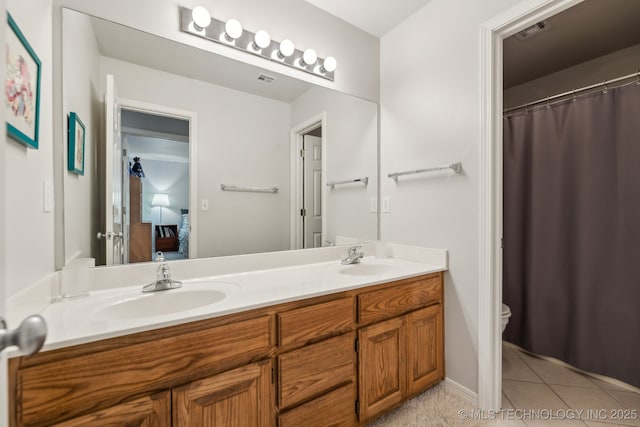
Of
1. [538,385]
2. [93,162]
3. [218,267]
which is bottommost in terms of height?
[538,385]

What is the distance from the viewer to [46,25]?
1097mm

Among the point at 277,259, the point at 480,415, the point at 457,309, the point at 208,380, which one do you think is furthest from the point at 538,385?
the point at 208,380

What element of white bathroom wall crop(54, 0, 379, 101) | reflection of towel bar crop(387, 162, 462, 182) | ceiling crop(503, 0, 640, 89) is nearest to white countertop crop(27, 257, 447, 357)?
reflection of towel bar crop(387, 162, 462, 182)

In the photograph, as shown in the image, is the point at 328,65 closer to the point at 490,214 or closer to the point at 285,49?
the point at 285,49

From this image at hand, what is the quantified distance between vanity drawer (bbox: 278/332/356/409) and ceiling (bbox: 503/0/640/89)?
244 cm

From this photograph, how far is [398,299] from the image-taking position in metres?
1.53

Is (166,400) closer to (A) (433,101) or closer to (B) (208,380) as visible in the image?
(B) (208,380)

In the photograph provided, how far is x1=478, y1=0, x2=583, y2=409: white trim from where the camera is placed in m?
1.57

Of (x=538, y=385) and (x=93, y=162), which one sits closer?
(x=93, y=162)

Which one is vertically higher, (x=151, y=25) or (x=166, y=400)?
(x=151, y=25)

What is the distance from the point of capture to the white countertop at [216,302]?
851mm

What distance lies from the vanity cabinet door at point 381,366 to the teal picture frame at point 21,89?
4.73 feet

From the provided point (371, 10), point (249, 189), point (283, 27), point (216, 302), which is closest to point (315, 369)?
point (216, 302)

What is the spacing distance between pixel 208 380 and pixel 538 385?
204 centimetres
